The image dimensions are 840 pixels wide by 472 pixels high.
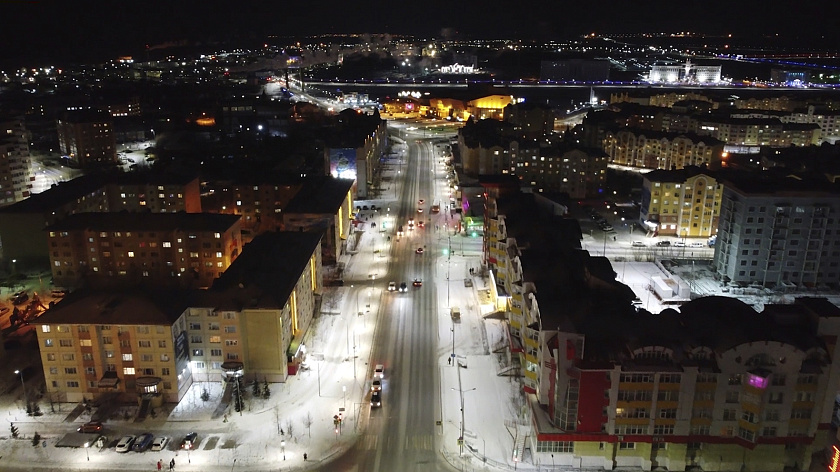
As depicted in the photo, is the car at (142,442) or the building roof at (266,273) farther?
the building roof at (266,273)

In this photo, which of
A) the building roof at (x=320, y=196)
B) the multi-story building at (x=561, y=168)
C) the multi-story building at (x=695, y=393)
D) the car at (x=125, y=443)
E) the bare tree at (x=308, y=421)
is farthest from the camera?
the multi-story building at (x=561, y=168)

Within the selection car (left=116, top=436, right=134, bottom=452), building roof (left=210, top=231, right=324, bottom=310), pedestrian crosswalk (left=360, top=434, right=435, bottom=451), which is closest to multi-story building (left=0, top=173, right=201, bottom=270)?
building roof (left=210, top=231, right=324, bottom=310)

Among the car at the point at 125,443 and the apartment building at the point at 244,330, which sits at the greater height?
the apartment building at the point at 244,330

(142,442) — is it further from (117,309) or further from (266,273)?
(266,273)

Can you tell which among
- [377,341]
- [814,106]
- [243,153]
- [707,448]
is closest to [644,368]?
[707,448]

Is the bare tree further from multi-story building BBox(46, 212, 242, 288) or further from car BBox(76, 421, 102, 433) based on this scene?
multi-story building BBox(46, 212, 242, 288)

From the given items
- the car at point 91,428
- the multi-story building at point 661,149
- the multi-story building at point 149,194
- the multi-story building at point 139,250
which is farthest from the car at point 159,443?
the multi-story building at point 661,149

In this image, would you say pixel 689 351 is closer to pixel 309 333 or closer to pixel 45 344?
pixel 309 333

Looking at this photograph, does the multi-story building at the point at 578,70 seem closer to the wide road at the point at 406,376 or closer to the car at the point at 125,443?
the wide road at the point at 406,376
